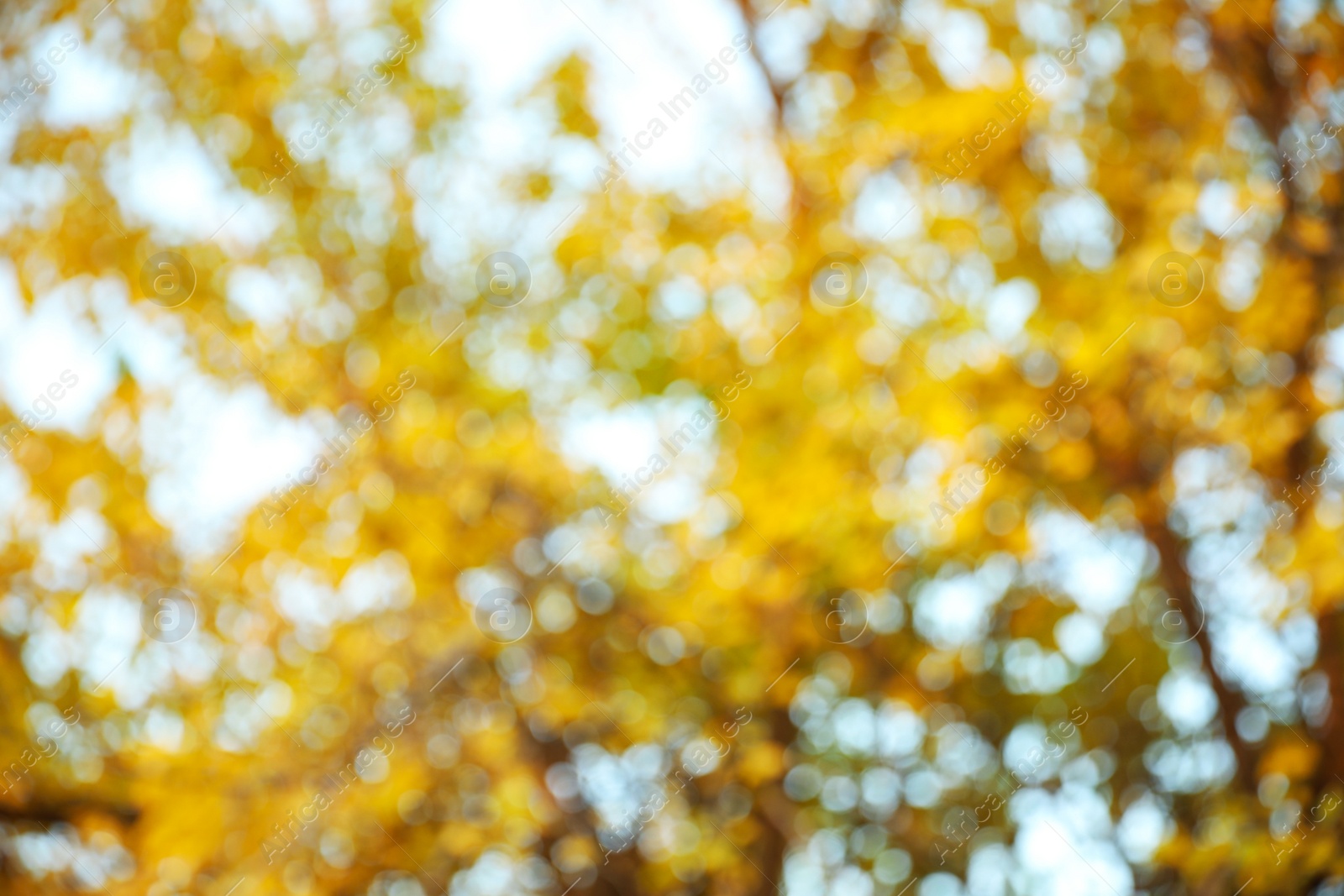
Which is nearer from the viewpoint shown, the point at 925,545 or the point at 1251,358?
the point at 1251,358

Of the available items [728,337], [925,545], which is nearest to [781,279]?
[728,337]

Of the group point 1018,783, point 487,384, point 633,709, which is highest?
point 487,384

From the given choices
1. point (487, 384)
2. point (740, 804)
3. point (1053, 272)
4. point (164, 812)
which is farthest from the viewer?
point (740, 804)

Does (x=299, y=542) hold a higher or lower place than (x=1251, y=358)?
higher

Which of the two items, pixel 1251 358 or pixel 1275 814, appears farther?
pixel 1251 358

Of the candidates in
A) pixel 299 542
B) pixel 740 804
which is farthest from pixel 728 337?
pixel 740 804

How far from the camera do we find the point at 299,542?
3.67 m

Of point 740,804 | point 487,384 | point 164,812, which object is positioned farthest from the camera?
point 740,804

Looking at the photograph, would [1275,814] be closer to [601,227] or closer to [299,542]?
[601,227]

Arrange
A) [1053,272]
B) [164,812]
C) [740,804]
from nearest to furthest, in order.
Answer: [164,812] → [1053,272] → [740,804]

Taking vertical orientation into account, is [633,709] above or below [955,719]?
above

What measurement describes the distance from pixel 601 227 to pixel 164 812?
7.94ft

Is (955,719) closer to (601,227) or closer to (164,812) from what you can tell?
(601,227)

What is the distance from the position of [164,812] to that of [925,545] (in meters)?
2.78
